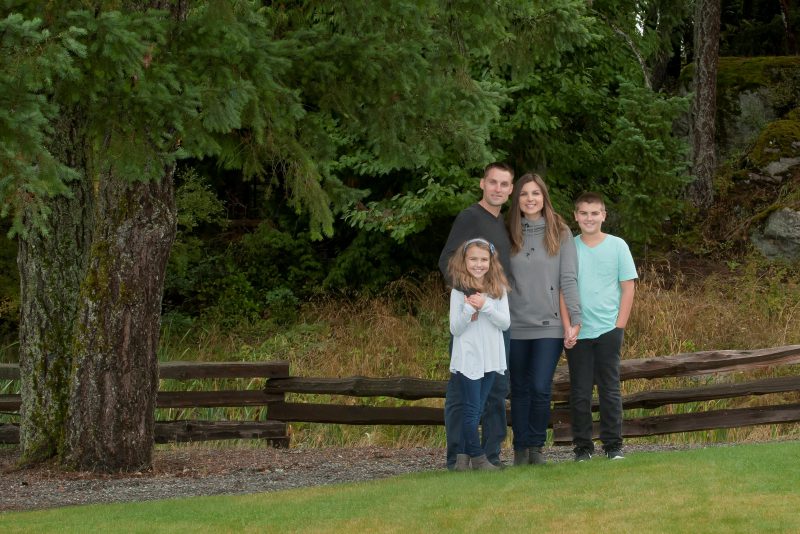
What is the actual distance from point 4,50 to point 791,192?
15.8m

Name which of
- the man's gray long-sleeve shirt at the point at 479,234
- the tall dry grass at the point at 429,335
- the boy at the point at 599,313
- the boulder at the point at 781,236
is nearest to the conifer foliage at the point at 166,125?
the man's gray long-sleeve shirt at the point at 479,234

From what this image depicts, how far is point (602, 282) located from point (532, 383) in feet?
2.99

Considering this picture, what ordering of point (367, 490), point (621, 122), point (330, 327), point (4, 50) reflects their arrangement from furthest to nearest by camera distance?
point (330, 327), point (621, 122), point (367, 490), point (4, 50)

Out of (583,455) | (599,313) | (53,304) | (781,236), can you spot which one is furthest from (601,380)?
(781,236)

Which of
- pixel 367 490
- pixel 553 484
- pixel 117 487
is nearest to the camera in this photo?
pixel 553 484

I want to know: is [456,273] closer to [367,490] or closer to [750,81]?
[367,490]

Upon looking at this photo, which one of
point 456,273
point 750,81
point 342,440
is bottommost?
point 342,440

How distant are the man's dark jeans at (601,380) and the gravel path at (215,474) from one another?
5.08 ft

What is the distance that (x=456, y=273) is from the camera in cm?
835

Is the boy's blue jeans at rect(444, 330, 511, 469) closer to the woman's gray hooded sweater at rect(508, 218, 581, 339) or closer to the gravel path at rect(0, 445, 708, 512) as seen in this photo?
the woman's gray hooded sweater at rect(508, 218, 581, 339)

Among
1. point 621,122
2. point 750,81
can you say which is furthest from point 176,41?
point 750,81

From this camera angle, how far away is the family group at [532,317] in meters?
8.45

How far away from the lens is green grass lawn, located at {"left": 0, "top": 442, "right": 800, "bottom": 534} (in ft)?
21.8

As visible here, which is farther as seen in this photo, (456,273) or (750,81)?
(750,81)
